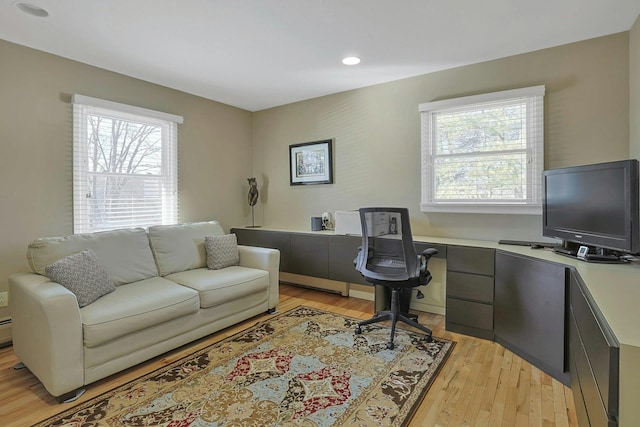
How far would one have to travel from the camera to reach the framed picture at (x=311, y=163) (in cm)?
420

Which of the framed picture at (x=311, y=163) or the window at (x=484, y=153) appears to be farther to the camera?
the framed picture at (x=311, y=163)

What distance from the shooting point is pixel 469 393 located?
6.58 feet

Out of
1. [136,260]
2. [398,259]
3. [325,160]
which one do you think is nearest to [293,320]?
[398,259]

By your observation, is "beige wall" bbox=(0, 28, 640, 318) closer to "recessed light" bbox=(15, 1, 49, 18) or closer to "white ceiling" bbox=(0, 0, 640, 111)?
"white ceiling" bbox=(0, 0, 640, 111)

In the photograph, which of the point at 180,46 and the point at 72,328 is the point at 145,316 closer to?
the point at 72,328

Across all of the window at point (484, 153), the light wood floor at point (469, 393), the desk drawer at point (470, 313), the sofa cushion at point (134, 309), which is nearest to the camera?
the light wood floor at point (469, 393)

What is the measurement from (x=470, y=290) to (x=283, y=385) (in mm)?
1712

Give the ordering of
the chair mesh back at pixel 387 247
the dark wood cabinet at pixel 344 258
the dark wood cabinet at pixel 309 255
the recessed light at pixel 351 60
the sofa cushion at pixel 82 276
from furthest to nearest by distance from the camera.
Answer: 1. the dark wood cabinet at pixel 309 255
2. the dark wood cabinet at pixel 344 258
3. the recessed light at pixel 351 60
4. the chair mesh back at pixel 387 247
5. the sofa cushion at pixel 82 276

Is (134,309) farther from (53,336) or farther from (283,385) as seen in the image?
(283,385)

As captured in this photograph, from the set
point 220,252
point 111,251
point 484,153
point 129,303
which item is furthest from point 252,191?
point 484,153

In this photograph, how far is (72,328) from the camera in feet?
6.38

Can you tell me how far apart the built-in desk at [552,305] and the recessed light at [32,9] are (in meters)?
2.88

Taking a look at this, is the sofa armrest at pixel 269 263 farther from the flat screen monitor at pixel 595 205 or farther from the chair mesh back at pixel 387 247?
the flat screen monitor at pixel 595 205

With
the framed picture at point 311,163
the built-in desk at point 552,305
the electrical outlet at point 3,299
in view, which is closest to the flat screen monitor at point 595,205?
the built-in desk at point 552,305
